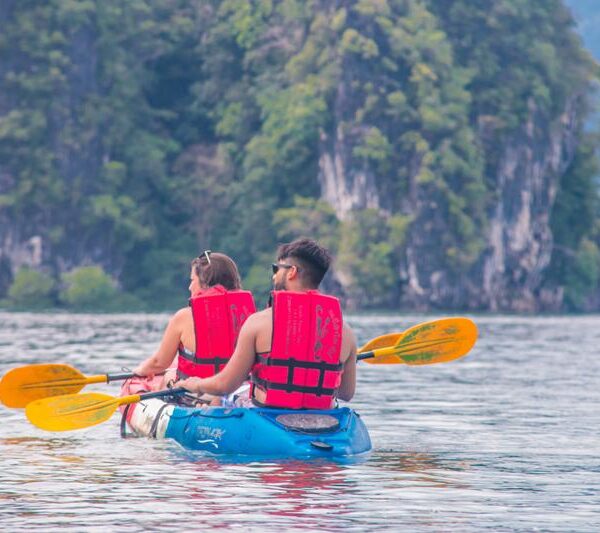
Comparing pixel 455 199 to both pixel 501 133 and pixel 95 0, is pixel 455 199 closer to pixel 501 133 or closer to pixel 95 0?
pixel 501 133

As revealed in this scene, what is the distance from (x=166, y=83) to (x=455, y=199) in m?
13.9

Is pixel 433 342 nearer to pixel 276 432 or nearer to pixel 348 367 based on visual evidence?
pixel 348 367

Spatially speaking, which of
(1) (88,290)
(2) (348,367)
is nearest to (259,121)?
(1) (88,290)

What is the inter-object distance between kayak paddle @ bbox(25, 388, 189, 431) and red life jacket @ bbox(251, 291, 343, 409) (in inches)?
44.1

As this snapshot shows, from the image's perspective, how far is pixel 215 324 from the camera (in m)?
13.0

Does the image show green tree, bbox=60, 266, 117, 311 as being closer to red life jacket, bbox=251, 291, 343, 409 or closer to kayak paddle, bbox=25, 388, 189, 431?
kayak paddle, bbox=25, 388, 189, 431

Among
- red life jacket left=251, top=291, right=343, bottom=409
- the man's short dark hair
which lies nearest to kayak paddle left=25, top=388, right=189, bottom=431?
red life jacket left=251, top=291, right=343, bottom=409

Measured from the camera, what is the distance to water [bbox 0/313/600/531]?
9.53 meters

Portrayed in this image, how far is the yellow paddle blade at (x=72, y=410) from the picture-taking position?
12.7m

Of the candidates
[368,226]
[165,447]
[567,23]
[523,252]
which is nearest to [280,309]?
[165,447]

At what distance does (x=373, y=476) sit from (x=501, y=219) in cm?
5513

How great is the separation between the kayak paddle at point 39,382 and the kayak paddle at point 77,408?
865mm

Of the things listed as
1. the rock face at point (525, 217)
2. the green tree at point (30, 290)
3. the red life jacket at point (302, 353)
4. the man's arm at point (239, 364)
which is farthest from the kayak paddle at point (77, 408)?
the rock face at point (525, 217)

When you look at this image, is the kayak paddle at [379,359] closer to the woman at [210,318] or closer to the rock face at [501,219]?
the woman at [210,318]
